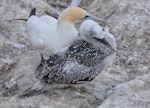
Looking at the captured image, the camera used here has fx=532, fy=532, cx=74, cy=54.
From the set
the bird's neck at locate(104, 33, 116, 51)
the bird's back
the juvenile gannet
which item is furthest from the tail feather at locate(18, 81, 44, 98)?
the bird's neck at locate(104, 33, 116, 51)

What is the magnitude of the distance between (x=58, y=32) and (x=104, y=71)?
0.72 meters

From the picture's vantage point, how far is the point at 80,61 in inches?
197

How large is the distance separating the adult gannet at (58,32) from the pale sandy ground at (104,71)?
358 mm

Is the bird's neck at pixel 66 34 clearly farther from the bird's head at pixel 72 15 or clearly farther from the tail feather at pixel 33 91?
the tail feather at pixel 33 91

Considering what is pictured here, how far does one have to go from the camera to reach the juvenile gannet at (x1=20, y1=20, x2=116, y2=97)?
4980 mm

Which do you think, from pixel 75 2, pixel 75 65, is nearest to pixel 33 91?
pixel 75 65

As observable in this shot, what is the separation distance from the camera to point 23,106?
4852mm

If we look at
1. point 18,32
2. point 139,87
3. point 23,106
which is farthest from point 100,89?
point 18,32

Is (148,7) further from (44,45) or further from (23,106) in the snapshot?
(23,106)

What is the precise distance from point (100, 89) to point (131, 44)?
1.08 metres

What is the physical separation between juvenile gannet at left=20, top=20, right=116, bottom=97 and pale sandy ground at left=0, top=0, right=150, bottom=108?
15 centimetres

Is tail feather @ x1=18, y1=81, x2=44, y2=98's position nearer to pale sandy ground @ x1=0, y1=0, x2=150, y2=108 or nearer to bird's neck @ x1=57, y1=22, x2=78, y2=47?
pale sandy ground @ x1=0, y1=0, x2=150, y2=108

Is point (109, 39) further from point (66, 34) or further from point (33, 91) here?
point (33, 91)

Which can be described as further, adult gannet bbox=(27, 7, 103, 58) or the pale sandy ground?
adult gannet bbox=(27, 7, 103, 58)
